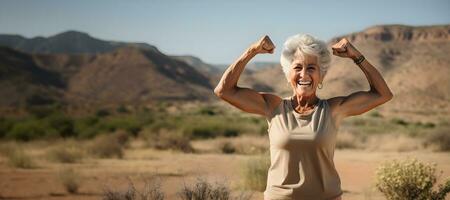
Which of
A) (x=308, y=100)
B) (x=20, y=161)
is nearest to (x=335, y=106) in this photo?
(x=308, y=100)

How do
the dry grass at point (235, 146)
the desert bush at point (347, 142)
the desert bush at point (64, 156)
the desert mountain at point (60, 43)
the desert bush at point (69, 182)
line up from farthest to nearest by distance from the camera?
the desert mountain at point (60, 43), the desert bush at point (347, 142), the dry grass at point (235, 146), the desert bush at point (64, 156), the desert bush at point (69, 182)

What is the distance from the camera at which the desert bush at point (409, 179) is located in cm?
993

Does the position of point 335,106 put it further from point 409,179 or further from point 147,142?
point 147,142

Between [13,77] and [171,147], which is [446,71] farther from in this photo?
[171,147]

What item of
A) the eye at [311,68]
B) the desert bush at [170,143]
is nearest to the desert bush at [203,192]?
the eye at [311,68]

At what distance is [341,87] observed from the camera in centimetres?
9812

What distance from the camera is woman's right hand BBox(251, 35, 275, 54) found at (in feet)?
12.1

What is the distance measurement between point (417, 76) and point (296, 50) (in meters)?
92.2

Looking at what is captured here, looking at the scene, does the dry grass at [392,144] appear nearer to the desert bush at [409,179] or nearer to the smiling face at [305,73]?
the desert bush at [409,179]

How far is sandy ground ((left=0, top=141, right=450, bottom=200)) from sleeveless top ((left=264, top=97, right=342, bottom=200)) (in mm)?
7040

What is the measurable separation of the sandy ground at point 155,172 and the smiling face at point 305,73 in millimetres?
7002

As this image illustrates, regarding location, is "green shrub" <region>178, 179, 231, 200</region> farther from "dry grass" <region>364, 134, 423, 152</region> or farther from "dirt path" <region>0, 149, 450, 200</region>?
"dry grass" <region>364, 134, 423, 152</region>

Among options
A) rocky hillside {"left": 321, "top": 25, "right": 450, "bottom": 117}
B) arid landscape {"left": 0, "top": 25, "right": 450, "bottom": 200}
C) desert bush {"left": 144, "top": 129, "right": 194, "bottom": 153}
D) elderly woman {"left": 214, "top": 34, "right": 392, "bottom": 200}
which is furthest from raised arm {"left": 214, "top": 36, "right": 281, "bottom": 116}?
rocky hillside {"left": 321, "top": 25, "right": 450, "bottom": 117}

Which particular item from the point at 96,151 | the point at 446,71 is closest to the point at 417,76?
the point at 446,71
